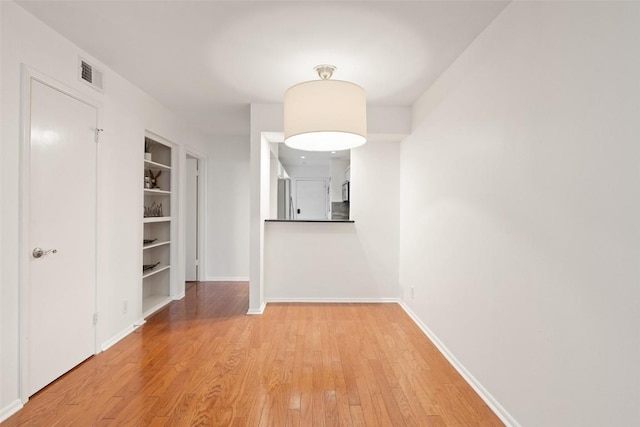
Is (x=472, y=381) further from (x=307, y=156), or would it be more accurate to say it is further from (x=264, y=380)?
(x=307, y=156)

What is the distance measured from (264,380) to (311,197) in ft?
22.1

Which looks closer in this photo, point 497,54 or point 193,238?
A: point 497,54

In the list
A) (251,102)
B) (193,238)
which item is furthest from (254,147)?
(193,238)

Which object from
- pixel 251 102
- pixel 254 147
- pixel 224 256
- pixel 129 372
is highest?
pixel 251 102

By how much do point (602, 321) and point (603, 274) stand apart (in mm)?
182

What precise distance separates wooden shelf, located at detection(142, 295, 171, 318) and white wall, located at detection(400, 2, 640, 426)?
3191 mm

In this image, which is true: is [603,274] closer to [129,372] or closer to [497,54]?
[497,54]

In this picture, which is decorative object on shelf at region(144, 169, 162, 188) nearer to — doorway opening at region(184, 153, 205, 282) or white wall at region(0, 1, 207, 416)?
white wall at region(0, 1, 207, 416)

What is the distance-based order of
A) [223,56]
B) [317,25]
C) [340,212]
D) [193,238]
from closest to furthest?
[317,25]
[223,56]
[193,238]
[340,212]

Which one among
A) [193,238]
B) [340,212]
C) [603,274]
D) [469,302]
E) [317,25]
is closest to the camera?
[603,274]

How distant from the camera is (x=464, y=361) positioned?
8.05 ft

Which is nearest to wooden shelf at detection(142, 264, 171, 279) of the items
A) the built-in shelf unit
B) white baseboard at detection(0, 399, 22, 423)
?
the built-in shelf unit

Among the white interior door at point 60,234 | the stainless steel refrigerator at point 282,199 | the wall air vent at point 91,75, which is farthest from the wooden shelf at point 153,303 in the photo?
the stainless steel refrigerator at point 282,199

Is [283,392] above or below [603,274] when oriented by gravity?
below
